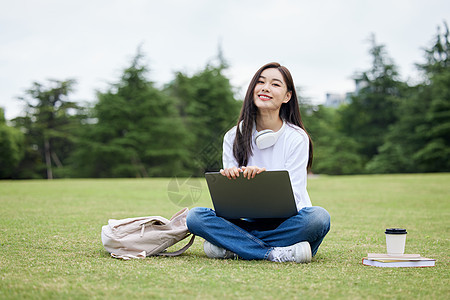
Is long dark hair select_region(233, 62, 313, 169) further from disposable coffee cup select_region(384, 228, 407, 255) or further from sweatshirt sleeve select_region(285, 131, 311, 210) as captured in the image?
disposable coffee cup select_region(384, 228, 407, 255)

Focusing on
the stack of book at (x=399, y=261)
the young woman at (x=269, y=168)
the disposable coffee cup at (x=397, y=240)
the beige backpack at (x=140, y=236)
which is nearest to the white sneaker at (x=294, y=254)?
the young woman at (x=269, y=168)

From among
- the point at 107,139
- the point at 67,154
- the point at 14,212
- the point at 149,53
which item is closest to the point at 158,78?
the point at 149,53

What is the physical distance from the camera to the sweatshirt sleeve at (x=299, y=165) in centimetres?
322

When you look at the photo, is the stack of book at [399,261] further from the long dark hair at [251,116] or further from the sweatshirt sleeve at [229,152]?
the sweatshirt sleeve at [229,152]

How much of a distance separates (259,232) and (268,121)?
2.79 ft

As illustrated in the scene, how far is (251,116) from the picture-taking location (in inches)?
140

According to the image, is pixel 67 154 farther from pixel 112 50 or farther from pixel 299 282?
pixel 299 282

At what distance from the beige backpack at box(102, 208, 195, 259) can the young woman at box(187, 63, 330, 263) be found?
193 millimetres

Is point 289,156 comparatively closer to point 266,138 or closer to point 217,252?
point 266,138

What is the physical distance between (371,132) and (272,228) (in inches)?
1445

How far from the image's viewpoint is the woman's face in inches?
137

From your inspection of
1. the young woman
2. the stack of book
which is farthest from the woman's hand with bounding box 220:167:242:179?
the stack of book

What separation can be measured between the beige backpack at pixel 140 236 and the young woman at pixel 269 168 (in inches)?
7.6

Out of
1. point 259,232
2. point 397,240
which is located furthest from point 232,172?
point 397,240
